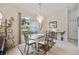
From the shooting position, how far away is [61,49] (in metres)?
2.11

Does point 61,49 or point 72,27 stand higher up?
point 72,27

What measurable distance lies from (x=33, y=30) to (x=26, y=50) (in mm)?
358

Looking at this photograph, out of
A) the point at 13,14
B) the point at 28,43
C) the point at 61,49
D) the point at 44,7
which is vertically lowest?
the point at 61,49

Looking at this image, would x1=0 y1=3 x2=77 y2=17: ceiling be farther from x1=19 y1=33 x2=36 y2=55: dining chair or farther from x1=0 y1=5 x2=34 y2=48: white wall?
x1=19 y1=33 x2=36 y2=55: dining chair

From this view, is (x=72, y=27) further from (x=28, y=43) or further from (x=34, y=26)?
(x=28, y=43)

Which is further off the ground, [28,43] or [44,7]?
[44,7]

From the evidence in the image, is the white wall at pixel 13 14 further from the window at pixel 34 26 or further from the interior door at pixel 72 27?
the interior door at pixel 72 27

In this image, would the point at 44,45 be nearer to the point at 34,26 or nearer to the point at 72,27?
the point at 34,26

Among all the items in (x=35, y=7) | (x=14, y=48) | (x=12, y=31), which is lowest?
(x=14, y=48)

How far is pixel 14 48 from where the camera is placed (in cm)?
206

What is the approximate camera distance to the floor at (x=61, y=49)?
209 centimetres

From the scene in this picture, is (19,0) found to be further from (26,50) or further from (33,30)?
(26,50)

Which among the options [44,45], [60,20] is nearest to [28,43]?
[44,45]
